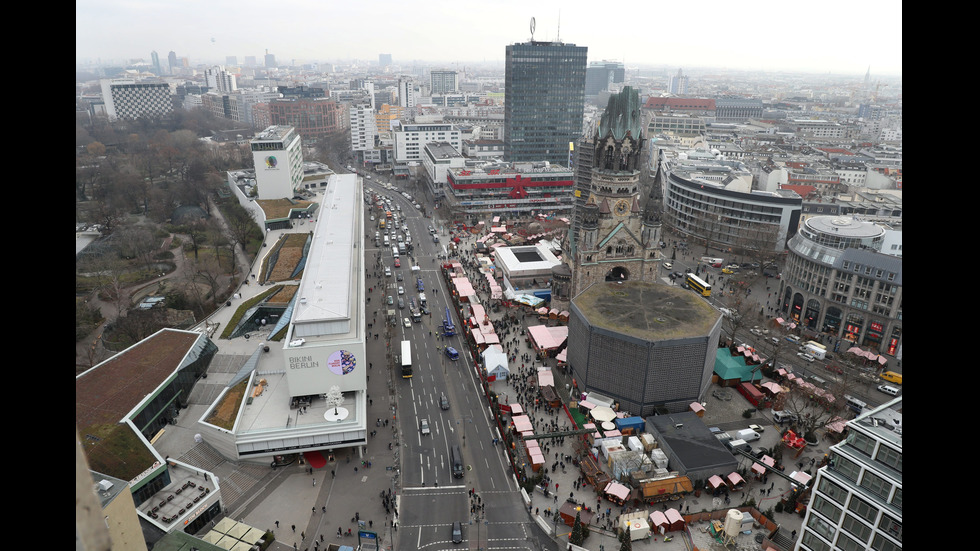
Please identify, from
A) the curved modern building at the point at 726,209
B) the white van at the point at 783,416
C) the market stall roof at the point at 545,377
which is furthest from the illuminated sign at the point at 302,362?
the curved modern building at the point at 726,209

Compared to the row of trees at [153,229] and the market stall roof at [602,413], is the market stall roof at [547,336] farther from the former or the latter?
the row of trees at [153,229]

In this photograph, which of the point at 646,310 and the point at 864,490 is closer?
the point at 864,490

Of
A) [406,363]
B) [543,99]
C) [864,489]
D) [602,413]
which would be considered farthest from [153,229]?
[864,489]

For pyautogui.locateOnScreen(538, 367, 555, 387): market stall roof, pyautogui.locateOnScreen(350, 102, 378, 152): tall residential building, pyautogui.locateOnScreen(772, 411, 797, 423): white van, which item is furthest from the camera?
pyautogui.locateOnScreen(350, 102, 378, 152): tall residential building

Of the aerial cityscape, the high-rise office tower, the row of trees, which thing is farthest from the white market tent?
the row of trees

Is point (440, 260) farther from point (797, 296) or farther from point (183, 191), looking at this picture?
point (183, 191)

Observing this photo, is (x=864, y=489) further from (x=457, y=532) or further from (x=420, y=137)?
(x=420, y=137)

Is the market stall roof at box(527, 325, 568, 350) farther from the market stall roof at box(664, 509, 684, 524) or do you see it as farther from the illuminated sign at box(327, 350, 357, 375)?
the market stall roof at box(664, 509, 684, 524)
